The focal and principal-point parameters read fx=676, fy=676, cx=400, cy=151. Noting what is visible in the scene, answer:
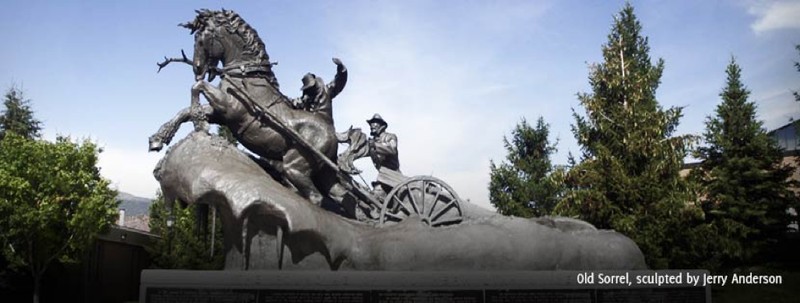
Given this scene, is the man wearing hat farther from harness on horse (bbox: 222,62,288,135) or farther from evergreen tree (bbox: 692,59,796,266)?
evergreen tree (bbox: 692,59,796,266)

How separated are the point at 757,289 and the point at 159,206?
2461 centimetres

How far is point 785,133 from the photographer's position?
3700cm

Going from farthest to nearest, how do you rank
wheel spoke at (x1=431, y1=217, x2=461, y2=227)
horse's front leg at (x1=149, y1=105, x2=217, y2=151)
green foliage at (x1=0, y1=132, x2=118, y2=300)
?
green foliage at (x1=0, y1=132, x2=118, y2=300) < wheel spoke at (x1=431, y1=217, x2=461, y2=227) < horse's front leg at (x1=149, y1=105, x2=217, y2=151)

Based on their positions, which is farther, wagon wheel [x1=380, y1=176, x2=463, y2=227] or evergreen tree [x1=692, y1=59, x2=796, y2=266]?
evergreen tree [x1=692, y1=59, x2=796, y2=266]

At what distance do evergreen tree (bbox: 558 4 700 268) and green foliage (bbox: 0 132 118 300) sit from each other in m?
16.4

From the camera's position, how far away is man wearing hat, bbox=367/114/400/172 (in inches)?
455

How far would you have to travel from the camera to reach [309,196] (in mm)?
10000

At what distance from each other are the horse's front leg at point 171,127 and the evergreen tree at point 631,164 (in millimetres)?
16174

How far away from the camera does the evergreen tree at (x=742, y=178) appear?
86.9ft

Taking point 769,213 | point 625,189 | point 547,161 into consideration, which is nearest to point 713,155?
point 769,213

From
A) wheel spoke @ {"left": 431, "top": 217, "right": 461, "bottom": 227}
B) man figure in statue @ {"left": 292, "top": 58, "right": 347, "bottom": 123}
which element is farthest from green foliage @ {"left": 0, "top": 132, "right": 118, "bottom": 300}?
wheel spoke @ {"left": 431, "top": 217, "right": 461, "bottom": 227}

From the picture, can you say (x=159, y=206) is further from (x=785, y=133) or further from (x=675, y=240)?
(x=785, y=133)

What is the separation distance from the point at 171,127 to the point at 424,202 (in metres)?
3.83

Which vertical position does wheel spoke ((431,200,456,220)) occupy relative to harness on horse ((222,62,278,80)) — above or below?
below
